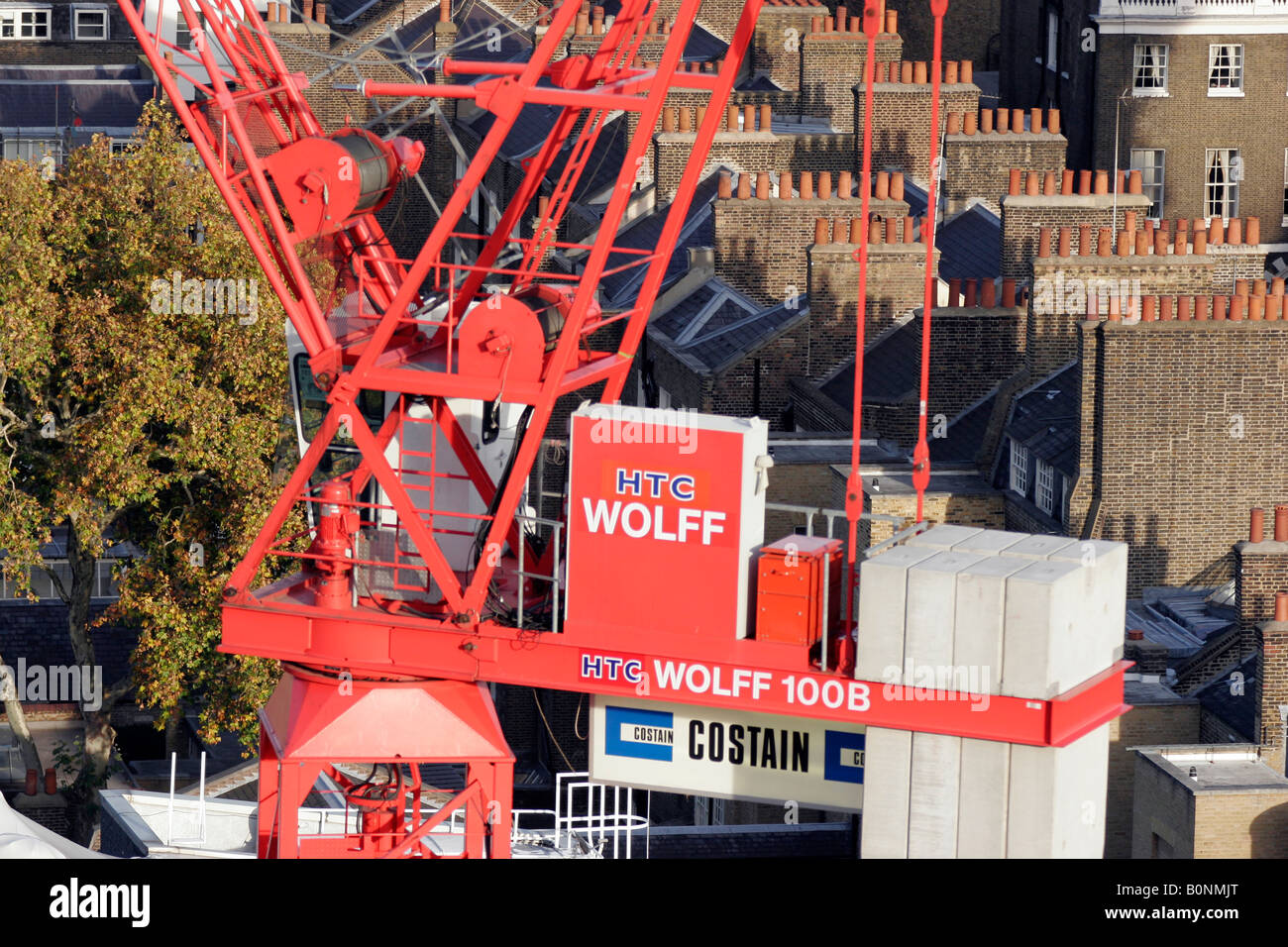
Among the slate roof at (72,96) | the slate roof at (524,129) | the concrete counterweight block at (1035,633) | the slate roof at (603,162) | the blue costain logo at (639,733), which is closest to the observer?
the concrete counterweight block at (1035,633)

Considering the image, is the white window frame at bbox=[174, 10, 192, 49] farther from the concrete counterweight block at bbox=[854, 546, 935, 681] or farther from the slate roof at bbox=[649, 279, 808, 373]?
the concrete counterweight block at bbox=[854, 546, 935, 681]

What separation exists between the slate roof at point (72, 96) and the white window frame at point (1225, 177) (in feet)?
121

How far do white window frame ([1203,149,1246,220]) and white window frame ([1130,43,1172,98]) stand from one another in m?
2.63

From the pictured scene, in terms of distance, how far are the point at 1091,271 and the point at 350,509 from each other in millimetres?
20082

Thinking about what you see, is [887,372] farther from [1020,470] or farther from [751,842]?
[751,842]

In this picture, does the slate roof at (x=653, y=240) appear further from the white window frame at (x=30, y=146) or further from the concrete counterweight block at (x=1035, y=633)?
the concrete counterweight block at (x=1035, y=633)

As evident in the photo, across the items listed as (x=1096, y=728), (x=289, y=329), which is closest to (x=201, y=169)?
(x=289, y=329)

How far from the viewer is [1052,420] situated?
47.7m

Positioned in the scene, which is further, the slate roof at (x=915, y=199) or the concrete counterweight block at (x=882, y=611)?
the slate roof at (x=915, y=199)

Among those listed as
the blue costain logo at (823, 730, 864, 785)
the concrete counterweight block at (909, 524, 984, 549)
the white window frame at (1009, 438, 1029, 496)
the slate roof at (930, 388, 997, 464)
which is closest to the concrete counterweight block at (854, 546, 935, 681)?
the concrete counterweight block at (909, 524, 984, 549)

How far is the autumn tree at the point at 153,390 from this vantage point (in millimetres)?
49531

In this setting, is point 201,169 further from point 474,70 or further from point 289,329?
point 474,70

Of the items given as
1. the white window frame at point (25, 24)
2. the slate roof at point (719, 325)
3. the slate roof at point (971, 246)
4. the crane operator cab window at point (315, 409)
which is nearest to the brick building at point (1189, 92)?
the slate roof at point (971, 246)

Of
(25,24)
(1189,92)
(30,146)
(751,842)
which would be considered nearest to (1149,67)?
(1189,92)
